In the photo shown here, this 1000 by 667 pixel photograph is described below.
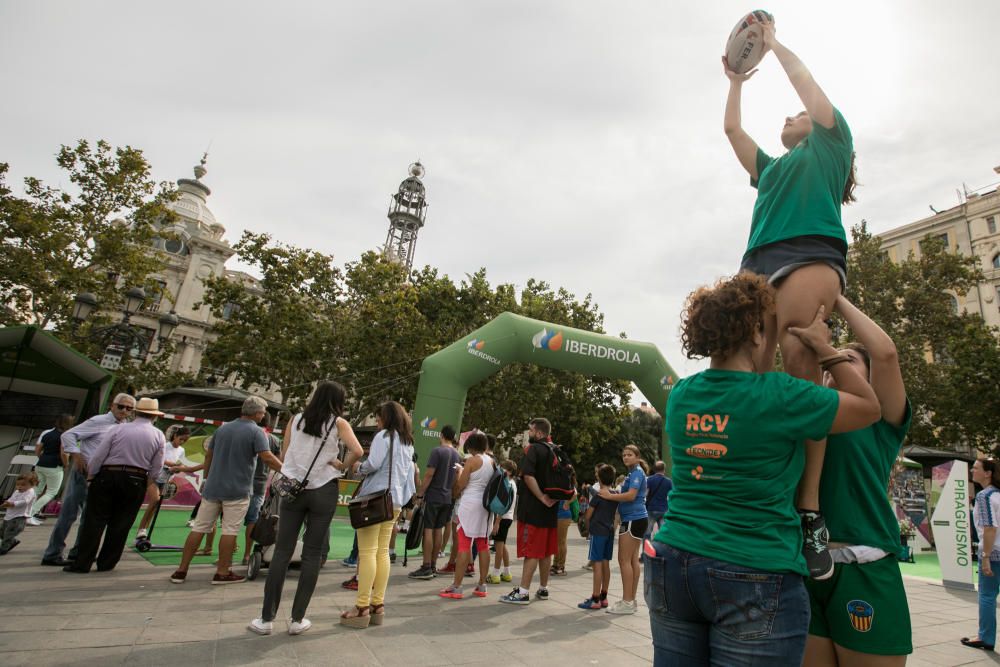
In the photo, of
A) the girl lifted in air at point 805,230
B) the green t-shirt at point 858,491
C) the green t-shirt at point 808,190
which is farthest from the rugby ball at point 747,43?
the green t-shirt at point 858,491

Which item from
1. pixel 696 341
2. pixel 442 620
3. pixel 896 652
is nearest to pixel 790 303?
pixel 696 341

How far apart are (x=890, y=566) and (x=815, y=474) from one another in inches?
17.2

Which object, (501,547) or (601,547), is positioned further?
(501,547)

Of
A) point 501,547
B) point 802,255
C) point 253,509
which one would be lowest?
point 501,547

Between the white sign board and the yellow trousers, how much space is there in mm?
10752

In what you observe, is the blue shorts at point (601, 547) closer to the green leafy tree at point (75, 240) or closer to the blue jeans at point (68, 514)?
the blue jeans at point (68, 514)

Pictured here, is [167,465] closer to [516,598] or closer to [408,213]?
[516,598]

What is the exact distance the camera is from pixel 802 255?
209 cm

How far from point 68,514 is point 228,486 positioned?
243cm

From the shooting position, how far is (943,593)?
370 inches

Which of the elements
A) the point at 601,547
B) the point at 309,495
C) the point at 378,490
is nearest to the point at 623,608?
the point at 601,547

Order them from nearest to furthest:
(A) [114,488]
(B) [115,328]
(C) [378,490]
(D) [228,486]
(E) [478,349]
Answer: (C) [378,490] < (D) [228,486] < (A) [114,488] < (B) [115,328] < (E) [478,349]

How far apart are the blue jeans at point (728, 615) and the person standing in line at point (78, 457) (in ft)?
22.5

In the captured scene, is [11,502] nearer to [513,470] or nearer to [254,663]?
[254,663]
